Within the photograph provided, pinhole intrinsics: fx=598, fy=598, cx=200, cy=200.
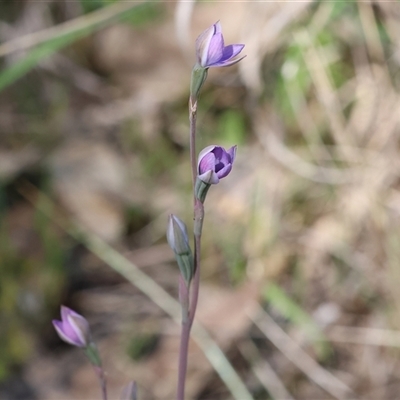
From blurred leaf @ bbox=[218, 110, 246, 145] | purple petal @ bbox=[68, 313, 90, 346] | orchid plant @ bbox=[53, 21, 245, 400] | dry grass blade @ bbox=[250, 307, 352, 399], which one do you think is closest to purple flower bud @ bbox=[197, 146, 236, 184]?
orchid plant @ bbox=[53, 21, 245, 400]

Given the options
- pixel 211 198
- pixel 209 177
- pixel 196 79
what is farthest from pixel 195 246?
pixel 211 198

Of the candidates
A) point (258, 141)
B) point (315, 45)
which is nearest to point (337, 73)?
point (315, 45)

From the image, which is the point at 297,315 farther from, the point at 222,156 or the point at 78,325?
the point at 222,156

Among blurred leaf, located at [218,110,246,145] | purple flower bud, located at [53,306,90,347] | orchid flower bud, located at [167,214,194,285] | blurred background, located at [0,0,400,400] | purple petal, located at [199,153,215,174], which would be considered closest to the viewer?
purple petal, located at [199,153,215,174]

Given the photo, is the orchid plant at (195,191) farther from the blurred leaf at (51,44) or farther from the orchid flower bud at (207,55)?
the blurred leaf at (51,44)

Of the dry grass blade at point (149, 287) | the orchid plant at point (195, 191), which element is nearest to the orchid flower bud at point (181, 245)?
the orchid plant at point (195, 191)

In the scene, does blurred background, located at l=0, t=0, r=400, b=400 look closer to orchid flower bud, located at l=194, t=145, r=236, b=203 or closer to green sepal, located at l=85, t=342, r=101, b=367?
green sepal, located at l=85, t=342, r=101, b=367

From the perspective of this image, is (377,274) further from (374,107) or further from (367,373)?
(374,107)
